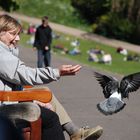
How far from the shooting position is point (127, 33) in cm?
2850

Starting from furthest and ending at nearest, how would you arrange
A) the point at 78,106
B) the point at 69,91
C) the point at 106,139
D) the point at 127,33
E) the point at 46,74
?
the point at 127,33 < the point at 69,91 < the point at 78,106 < the point at 106,139 < the point at 46,74

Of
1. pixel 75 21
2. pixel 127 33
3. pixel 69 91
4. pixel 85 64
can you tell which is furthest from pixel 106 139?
pixel 75 21

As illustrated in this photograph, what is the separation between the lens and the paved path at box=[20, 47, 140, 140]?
9531 mm

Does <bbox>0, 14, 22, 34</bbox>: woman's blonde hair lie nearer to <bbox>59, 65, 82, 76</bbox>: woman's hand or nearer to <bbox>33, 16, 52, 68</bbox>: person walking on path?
<bbox>59, 65, 82, 76</bbox>: woman's hand

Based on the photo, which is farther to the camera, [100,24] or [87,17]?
[87,17]

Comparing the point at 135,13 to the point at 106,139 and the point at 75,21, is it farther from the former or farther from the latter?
the point at 106,139

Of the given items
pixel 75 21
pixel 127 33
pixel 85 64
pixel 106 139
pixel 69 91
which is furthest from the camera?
pixel 75 21

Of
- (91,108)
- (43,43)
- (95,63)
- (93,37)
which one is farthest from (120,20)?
(91,108)

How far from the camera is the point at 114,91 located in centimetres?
719

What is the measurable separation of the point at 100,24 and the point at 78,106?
1890 centimetres

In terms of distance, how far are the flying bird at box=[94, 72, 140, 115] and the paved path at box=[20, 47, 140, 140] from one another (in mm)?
1658

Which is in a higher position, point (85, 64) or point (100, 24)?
point (85, 64)

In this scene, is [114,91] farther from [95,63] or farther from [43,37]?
[95,63]

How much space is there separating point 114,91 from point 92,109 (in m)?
4.10
